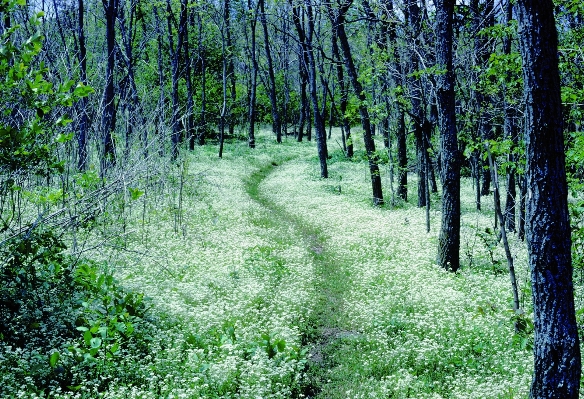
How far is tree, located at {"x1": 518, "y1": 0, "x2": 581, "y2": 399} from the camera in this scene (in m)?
4.49

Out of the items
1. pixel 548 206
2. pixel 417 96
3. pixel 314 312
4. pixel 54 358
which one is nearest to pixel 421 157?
pixel 417 96

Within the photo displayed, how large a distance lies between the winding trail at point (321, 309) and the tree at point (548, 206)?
3464 mm

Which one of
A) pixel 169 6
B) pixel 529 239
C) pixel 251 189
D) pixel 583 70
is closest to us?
pixel 529 239

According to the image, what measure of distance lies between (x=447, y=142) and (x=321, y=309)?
17.8 ft

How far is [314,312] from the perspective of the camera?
9586mm

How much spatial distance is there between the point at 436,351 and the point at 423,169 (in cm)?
1126

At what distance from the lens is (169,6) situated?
107 ft

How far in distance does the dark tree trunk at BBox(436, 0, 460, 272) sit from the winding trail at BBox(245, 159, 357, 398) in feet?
9.54

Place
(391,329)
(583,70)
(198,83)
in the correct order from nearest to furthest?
(391,329), (583,70), (198,83)

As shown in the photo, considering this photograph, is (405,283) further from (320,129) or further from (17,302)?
(320,129)

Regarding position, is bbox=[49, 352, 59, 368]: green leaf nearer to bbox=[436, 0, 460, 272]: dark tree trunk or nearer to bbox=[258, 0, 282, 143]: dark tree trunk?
bbox=[436, 0, 460, 272]: dark tree trunk

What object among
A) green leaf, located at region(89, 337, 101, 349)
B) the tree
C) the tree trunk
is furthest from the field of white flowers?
the tree trunk

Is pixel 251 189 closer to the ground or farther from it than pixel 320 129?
closer to the ground

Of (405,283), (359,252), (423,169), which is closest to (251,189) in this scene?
(423,169)
